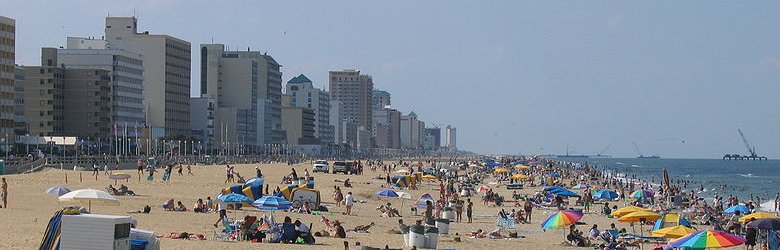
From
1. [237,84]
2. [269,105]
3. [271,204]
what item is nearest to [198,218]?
[271,204]

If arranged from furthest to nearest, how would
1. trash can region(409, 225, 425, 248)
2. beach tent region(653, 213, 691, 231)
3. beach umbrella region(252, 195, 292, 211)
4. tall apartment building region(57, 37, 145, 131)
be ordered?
tall apartment building region(57, 37, 145, 131) < beach tent region(653, 213, 691, 231) < beach umbrella region(252, 195, 292, 211) < trash can region(409, 225, 425, 248)

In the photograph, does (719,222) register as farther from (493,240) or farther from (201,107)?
(201,107)

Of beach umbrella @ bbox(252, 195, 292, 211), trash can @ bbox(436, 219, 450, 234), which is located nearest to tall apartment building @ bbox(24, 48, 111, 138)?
beach umbrella @ bbox(252, 195, 292, 211)

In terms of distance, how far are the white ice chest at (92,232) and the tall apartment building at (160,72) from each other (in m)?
127

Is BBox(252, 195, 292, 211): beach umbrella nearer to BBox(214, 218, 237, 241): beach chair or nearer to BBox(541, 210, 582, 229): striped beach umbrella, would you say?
BBox(214, 218, 237, 241): beach chair

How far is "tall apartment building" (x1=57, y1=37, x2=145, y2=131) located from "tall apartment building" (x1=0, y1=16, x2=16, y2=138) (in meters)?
28.5

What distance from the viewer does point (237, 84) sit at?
181375 mm

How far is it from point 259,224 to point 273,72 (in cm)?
17571

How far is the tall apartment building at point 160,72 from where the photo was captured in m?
146

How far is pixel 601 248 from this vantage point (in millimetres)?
25391

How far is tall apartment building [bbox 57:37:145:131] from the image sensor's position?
122500 mm

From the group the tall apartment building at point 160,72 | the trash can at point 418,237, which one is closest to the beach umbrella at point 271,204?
the trash can at point 418,237

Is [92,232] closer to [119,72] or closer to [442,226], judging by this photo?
[442,226]

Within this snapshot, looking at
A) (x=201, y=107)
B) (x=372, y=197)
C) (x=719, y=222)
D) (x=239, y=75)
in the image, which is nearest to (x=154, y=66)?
(x=201, y=107)
